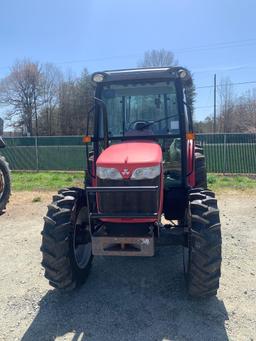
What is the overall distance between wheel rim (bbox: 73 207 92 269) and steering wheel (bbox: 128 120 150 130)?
1.22 metres

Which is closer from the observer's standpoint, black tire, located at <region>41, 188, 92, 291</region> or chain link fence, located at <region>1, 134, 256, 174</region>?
black tire, located at <region>41, 188, 92, 291</region>

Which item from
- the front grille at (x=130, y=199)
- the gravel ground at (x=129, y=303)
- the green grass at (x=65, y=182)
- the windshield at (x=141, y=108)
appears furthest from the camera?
the green grass at (x=65, y=182)

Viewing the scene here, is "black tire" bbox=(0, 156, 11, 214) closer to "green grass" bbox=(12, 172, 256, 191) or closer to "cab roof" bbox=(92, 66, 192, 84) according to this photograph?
"cab roof" bbox=(92, 66, 192, 84)

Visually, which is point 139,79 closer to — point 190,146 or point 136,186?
point 190,146

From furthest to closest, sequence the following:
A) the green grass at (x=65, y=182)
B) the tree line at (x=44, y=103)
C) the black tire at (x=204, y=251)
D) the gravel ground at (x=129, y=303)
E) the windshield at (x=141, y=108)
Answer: the tree line at (x=44, y=103), the green grass at (x=65, y=182), the windshield at (x=141, y=108), the black tire at (x=204, y=251), the gravel ground at (x=129, y=303)

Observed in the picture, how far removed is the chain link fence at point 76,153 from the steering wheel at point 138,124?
29.0 ft

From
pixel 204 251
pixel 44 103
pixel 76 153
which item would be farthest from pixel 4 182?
pixel 44 103

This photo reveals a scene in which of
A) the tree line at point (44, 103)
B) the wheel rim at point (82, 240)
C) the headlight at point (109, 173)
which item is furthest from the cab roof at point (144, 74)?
the tree line at point (44, 103)

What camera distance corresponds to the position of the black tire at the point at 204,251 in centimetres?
342

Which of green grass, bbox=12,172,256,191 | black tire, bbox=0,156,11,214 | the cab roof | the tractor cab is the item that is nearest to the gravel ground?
the tractor cab

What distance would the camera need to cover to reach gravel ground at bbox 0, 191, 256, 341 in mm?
3201

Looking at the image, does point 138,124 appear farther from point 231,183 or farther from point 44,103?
point 44,103

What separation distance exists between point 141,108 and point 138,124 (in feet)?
0.93

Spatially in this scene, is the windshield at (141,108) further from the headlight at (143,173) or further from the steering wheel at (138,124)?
the headlight at (143,173)
